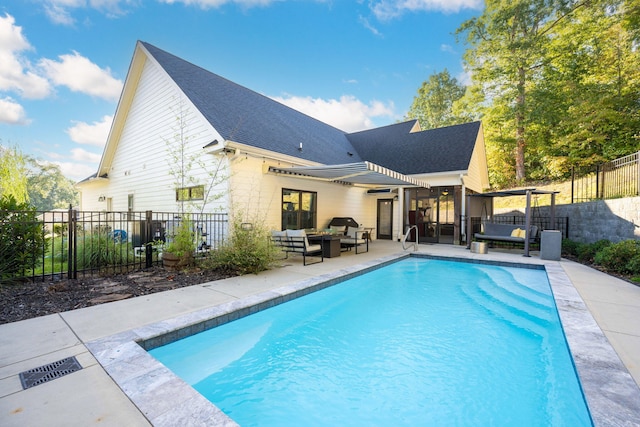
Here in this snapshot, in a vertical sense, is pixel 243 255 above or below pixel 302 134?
below

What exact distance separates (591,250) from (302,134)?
433 inches

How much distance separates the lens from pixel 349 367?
3.13 m

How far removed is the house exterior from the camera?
8359 millimetres

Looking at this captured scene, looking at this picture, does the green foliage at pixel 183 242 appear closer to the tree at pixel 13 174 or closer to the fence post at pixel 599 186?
the tree at pixel 13 174

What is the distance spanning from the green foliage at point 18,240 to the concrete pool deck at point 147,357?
243cm

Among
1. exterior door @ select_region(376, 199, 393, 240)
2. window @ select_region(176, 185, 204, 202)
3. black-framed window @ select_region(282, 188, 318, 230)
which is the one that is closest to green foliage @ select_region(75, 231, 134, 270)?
window @ select_region(176, 185, 204, 202)

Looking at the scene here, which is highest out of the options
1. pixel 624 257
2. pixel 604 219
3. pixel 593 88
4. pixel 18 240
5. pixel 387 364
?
pixel 593 88

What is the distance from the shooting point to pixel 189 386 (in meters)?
2.16

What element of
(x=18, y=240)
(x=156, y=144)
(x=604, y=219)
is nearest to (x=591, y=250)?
(x=604, y=219)

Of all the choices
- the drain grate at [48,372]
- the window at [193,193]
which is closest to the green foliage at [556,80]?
the window at [193,193]

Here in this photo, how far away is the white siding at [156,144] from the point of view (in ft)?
28.5

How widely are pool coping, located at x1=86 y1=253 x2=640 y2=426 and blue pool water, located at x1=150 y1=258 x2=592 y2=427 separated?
0.16 metres

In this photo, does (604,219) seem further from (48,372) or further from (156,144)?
(156,144)

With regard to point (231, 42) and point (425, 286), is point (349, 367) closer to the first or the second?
point (425, 286)
